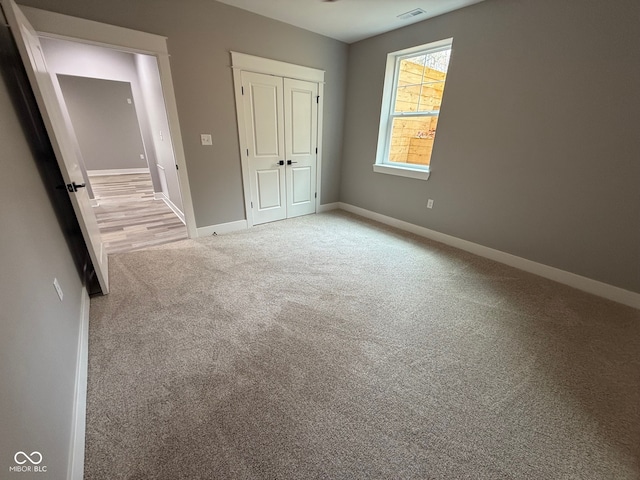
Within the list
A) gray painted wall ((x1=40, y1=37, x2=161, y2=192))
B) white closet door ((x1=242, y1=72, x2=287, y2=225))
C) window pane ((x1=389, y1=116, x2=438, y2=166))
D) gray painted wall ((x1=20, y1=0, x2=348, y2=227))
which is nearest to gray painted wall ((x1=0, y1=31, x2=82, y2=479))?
gray painted wall ((x1=20, y1=0, x2=348, y2=227))

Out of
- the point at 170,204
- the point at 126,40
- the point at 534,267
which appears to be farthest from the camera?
the point at 170,204

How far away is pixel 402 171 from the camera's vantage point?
3770 mm

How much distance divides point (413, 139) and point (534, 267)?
220 centimetres

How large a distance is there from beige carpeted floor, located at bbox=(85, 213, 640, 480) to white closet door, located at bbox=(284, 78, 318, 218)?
195 centimetres

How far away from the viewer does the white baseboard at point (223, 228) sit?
3508mm

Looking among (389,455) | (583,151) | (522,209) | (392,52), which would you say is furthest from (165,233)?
(583,151)

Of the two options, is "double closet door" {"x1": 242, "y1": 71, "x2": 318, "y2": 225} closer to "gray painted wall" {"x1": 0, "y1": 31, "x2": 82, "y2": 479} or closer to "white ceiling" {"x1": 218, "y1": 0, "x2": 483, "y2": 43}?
"white ceiling" {"x1": 218, "y1": 0, "x2": 483, "y2": 43}

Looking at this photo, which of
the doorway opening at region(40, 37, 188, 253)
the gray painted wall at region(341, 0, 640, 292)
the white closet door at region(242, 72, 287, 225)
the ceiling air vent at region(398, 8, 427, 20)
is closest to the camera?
the gray painted wall at region(341, 0, 640, 292)

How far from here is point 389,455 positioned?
118cm

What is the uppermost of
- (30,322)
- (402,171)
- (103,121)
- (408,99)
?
(408,99)

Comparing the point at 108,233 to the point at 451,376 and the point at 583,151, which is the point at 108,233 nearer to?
the point at 451,376
